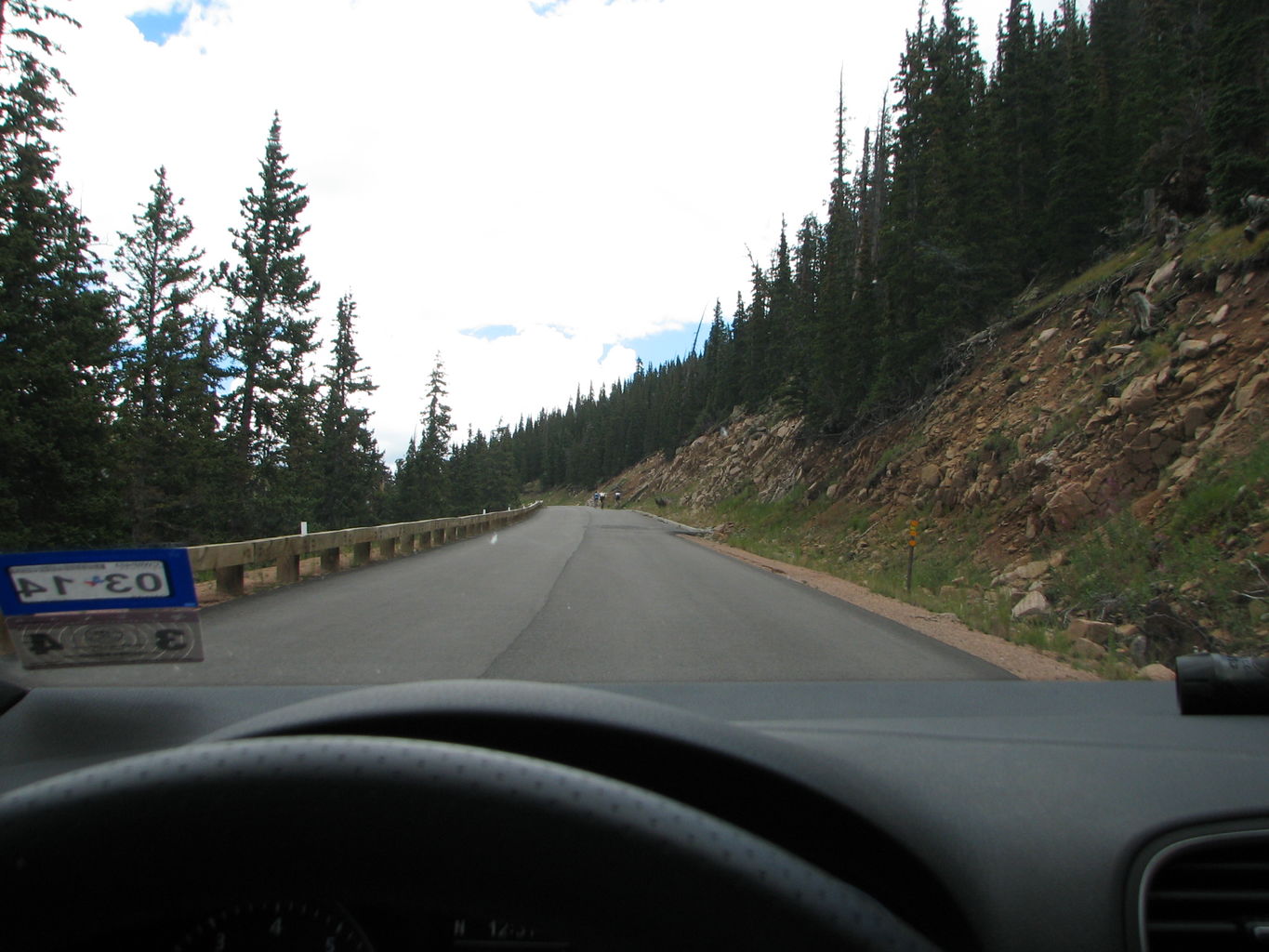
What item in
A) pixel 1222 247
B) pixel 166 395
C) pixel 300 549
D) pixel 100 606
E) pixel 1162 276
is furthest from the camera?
pixel 166 395

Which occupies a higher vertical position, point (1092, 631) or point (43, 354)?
point (43, 354)

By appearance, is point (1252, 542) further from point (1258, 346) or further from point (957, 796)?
point (957, 796)

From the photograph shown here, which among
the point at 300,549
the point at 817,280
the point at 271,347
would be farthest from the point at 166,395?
the point at 817,280

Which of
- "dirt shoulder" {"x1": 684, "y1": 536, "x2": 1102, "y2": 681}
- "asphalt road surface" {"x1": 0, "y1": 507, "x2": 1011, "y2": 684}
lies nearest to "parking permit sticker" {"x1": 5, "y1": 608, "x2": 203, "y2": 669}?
"asphalt road surface" {"x1": 0, "y1": 507, "x2": 1011, "y2": 684}

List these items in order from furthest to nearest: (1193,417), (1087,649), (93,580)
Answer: (1193,417) < (1087,649) < (93,580)

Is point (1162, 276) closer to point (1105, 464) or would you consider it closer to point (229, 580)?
point (1105, 464)

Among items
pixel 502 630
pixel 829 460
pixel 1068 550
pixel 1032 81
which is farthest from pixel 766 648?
pixel 1032 81

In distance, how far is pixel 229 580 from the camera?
37.4ft

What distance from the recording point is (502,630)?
9.23m

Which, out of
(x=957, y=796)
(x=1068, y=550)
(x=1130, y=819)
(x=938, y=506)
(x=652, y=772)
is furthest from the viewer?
(x=938, y=506)

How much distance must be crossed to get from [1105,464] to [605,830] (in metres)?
17.7

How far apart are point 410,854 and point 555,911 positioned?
209 millimetres

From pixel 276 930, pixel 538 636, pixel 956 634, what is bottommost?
pixel 956 634

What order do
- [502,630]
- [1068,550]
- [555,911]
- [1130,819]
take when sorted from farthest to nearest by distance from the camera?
[1068,550]
[502,630]
[1130,819]
[555,911]
